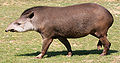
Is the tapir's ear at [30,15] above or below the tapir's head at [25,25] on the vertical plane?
above

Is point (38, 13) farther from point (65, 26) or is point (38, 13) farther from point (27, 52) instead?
point (27, 52)

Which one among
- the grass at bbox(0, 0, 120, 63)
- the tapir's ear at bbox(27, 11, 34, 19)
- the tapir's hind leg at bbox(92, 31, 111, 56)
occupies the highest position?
the tapir's ear at bbox(27, 11, 34, 19)

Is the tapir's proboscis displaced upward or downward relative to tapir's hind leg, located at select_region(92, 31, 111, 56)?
upward

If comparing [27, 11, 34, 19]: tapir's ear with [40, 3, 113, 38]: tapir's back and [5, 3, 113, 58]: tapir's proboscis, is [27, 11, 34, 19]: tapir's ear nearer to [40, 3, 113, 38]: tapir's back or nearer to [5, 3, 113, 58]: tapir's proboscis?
[5, 3, 113, 58]: tapir's proboscis

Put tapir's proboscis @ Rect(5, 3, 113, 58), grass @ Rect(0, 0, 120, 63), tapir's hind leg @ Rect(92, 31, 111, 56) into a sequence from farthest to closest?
tapir's hind leg @ Rect(92, 31, 111, 56)
tapir's proboscis @ Rect(5, 3, 113, 58)
grass @ Rect(0, 0, 120, 63)

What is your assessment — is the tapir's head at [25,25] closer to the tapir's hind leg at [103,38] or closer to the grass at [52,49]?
the grass at [52,49]

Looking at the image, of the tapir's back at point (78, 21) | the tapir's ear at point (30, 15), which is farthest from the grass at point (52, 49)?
the tapir's ear at point (30, 15)

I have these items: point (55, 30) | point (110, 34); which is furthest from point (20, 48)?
point (110, 34)

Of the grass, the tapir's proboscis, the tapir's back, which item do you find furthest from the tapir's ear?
the grass

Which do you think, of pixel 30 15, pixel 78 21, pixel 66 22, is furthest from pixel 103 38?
pixel 30 15

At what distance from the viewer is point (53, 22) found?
1025 cm

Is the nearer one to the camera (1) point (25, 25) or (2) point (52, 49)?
(1) point (25, 25)

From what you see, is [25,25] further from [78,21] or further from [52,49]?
[52,49]

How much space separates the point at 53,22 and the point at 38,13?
67cm
